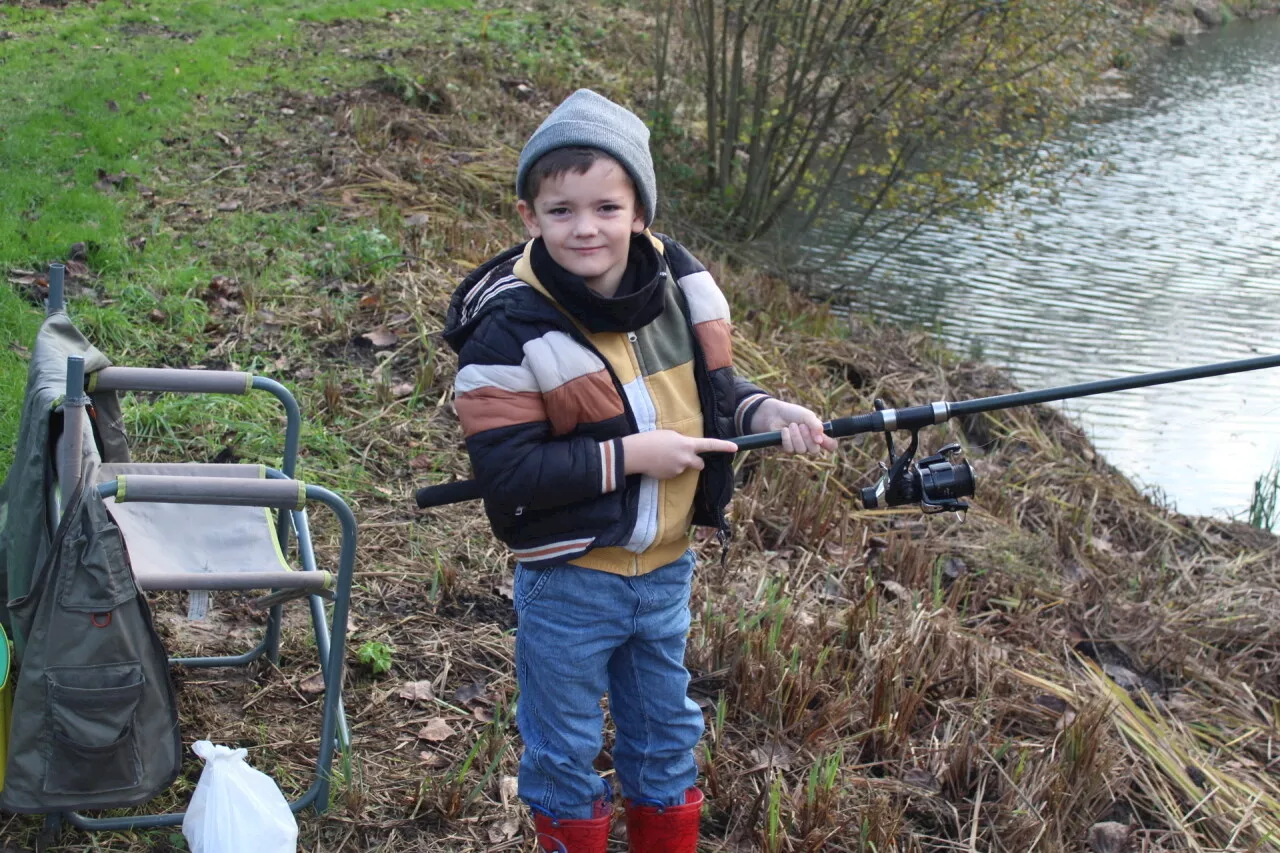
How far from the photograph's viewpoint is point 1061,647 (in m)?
4.60

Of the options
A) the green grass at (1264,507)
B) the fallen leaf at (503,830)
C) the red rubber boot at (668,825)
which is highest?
the green grass at (1264,507)

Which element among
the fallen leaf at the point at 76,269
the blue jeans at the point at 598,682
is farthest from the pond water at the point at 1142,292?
the fallen leaf at the point at 76,269

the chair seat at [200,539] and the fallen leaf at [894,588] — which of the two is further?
the fallen leaf at [894,588]

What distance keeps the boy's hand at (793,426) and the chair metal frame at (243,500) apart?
926 mm

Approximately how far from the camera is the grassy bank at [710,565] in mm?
3350

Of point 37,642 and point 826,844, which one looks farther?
point 826,844

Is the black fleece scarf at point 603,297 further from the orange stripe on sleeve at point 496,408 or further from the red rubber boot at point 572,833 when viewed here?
the red rubber boot at point 572,833

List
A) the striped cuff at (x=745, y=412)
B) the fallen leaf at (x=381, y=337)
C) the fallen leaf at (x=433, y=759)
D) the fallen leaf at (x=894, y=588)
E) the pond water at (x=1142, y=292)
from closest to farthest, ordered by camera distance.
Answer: the striped cuff at (x=745, y=412) < the fallen leaf at (x=433, y=759) < the fallen leaf at (x=894, y=588) < the fallen leaf at (x=381, y=337) < the pond water at (x=1142, y=292)

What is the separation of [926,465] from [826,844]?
1.09 metres

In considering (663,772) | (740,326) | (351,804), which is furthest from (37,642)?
(740,326)

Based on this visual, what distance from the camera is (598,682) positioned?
2.54 m

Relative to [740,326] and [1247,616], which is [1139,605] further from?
[740,326]

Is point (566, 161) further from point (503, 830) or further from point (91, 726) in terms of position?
point (503, 830)

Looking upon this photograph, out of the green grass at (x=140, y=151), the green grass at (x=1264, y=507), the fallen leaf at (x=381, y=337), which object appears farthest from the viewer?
the green grass at (x=1264, y=507)
